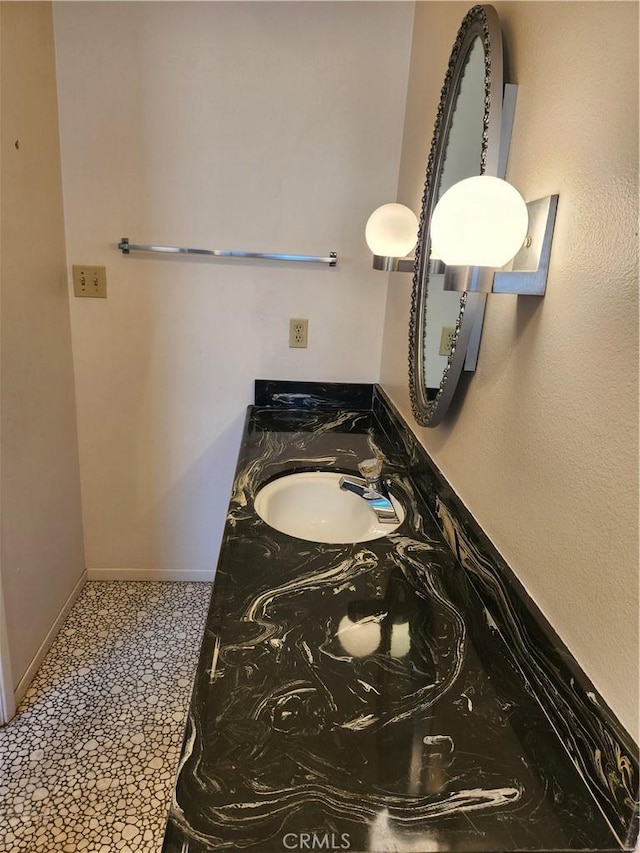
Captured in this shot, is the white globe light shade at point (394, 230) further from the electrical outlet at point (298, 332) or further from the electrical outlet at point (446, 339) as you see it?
the electrical outlet at point (298, 332)

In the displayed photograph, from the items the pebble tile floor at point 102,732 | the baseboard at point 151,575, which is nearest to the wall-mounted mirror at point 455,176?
the pebble tile floor at point 102,732

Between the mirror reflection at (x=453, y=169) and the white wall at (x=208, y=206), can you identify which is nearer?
the mirror reflection at (x=453, y=169)

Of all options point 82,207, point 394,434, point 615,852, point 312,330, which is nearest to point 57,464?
point 82,207

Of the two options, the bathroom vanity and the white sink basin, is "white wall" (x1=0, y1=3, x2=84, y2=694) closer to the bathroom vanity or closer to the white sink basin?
the white sink basin

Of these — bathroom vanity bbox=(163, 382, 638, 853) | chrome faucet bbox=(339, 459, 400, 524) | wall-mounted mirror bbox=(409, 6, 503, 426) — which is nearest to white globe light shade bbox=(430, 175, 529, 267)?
wall-mounted mirror bbox=(409, 6, 503, 426)

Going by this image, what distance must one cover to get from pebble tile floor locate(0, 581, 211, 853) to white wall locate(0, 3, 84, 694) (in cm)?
14

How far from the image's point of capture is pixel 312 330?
6.87 feet

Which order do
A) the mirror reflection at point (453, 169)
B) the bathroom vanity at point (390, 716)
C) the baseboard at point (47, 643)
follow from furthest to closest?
the baseboard at point (47, 643) → the mirror reflection at point (453, 169) → the bathroom vanity at point (390, 716)

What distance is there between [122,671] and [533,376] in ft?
5.53

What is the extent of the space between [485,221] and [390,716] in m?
0.69

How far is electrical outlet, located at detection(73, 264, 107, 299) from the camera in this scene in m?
1.97

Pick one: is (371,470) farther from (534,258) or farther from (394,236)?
(534,258)

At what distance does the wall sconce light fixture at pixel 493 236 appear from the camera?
773mm

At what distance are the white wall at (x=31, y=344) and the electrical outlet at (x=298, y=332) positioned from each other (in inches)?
32.2
